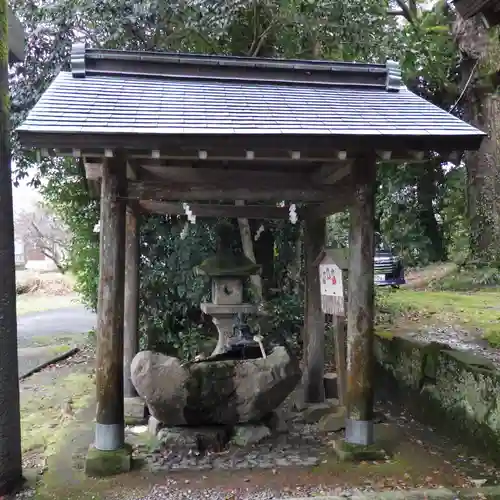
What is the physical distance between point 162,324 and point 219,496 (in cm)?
471

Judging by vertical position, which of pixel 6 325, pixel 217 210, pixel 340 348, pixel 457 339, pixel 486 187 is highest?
pixel 486 187

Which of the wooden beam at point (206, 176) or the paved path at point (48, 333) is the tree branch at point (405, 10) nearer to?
the wooden beam at point (206, 176)

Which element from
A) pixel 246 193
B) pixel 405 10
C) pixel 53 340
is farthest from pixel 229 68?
pixel 53 340

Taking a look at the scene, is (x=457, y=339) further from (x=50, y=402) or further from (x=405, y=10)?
(x=405, y=10)

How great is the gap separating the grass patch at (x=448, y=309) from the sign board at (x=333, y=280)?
2.50 m

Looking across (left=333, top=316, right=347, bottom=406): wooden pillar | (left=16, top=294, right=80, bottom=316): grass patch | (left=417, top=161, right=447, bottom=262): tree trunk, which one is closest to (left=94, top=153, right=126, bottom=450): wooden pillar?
(left=333, top=316, right=347, bottom=406): wooden pillar

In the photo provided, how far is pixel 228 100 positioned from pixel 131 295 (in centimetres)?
272

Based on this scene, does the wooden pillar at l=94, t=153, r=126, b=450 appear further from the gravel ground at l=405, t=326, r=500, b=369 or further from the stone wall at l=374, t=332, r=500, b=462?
the gravel ground at l=405, t=326, r=500, b=369

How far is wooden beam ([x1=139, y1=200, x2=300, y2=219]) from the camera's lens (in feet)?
19.4

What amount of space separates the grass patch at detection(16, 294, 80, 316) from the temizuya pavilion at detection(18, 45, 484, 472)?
1429 cm

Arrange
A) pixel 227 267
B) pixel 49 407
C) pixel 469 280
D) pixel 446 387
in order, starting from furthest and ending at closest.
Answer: pixel 469 280
pixel 49 407
pixel 227 267
pixel 446 387

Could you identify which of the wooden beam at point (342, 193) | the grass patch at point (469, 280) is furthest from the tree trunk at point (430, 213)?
the wooden beam at point (342, 193)

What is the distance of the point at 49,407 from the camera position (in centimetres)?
670

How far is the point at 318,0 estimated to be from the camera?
7441 mm
